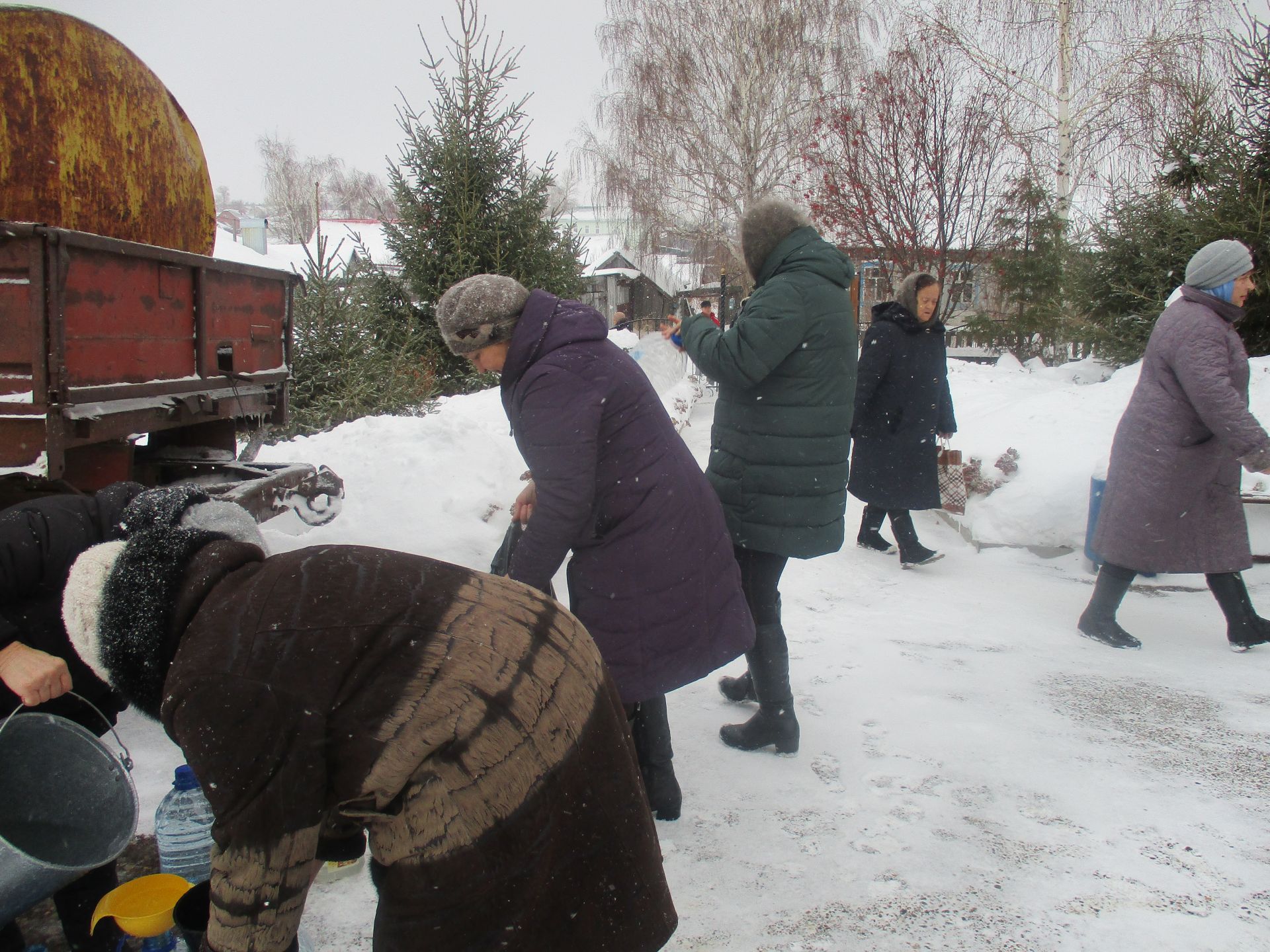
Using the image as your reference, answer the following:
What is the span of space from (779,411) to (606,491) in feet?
2.87

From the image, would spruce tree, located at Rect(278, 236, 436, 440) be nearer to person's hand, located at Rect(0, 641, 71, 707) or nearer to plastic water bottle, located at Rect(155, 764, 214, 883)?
plastic water bottle, located at Rect(155, 764, 214, 883)

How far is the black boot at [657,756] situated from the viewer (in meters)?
2.58

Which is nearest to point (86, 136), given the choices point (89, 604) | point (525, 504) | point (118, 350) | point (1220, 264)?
point (118, 350)

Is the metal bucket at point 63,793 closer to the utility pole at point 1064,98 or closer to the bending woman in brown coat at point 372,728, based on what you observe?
the bending woman in brown coat at point 372,728

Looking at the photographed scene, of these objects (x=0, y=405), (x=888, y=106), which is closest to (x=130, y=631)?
(x=0, y=405)

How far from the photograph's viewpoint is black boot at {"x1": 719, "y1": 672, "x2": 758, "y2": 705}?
352 cm

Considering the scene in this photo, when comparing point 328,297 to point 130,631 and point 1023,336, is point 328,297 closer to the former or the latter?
point 130,631

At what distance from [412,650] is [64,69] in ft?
11.9

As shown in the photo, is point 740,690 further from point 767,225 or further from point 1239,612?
point 1239,612

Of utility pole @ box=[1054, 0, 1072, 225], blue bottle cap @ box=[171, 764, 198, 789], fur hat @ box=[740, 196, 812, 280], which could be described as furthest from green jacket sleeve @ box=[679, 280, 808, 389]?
utility pole @ box=[1054, 0, 1072, 225]

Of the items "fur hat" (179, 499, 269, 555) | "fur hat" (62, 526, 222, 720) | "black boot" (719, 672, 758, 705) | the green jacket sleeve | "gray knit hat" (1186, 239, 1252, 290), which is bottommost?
"black boot" (719, 672, 758, 705)

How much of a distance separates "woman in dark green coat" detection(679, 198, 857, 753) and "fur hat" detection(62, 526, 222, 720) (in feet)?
6.50

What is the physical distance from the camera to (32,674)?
172cm

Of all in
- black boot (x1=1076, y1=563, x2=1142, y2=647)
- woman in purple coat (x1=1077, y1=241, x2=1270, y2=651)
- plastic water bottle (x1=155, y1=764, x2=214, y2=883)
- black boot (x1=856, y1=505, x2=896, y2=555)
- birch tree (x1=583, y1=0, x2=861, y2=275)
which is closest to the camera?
plastic water bottle (x1=155, y1=764, x2=214, y2=883)
